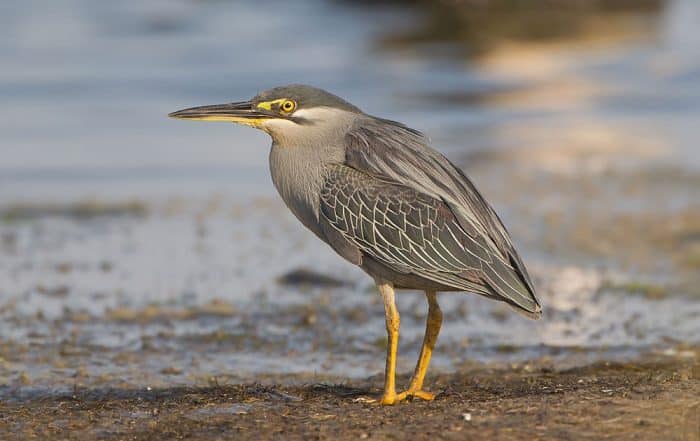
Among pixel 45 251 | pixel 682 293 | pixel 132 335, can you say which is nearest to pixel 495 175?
pixel 682 293

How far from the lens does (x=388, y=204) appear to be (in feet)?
20.9

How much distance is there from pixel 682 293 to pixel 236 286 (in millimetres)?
3450

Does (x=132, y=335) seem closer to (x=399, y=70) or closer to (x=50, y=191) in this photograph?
(x=50, y=191)

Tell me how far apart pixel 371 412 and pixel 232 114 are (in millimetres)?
1781

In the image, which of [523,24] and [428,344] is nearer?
[428,344]

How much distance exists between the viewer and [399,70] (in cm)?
2020

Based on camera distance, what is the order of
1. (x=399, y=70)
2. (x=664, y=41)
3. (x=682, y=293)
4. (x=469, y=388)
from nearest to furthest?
(x=469, y=388) < (x=682, y=293) < (x=399, y=70) < (x=664, y=41)

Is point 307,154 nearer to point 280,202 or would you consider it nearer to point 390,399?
point 390,399

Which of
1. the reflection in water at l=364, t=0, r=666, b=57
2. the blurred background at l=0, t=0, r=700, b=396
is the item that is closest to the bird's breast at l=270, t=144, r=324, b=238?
the blurred background at l=0, t=0, r=700, b=396

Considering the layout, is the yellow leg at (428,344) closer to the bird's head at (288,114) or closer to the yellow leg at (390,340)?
the yellow leg at (390,340)

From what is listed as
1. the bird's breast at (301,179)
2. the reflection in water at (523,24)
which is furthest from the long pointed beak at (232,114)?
the reflection in water at (523,24)

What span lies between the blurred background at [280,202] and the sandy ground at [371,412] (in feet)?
2.66

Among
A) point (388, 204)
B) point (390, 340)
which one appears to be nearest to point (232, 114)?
point (388, 204)

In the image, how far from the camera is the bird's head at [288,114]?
21.5 feet
